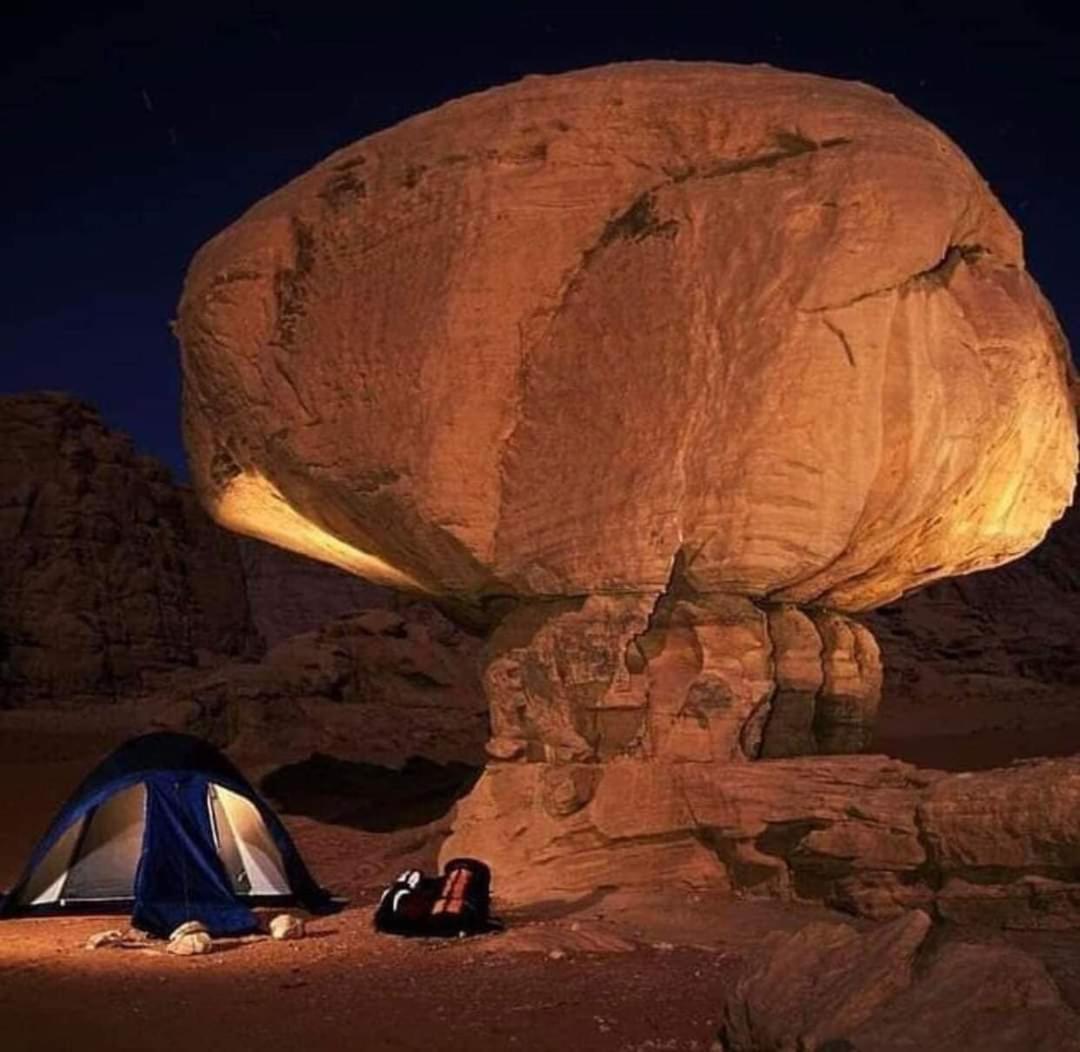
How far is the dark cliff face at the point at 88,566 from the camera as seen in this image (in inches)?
1137

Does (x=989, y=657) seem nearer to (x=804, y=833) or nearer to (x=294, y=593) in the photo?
(x=804, y=833)

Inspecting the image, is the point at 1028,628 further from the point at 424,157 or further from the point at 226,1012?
the point at 226,1012

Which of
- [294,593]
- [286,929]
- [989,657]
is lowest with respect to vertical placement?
[294,593]

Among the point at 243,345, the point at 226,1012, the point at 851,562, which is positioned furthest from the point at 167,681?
the point at 226,1012

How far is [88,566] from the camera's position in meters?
30.0

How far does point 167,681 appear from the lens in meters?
30.1

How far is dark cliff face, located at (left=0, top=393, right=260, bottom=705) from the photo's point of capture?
2889cm

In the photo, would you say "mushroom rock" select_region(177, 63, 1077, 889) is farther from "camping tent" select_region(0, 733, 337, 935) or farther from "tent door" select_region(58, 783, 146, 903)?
"tent door" select_region(58, 783, 146, 903)

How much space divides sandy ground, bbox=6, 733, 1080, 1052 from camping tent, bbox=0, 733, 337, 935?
44 cm

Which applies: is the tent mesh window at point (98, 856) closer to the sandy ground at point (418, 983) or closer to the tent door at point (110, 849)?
the tent door at point (110, 849)

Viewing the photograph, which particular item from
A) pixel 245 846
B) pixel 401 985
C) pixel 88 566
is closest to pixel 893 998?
pixel 401 985

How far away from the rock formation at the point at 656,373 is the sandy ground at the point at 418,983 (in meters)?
1.59

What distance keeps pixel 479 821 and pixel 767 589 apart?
2741 millimetres

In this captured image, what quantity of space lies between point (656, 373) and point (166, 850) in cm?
473
